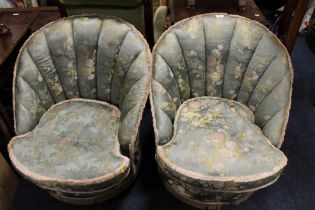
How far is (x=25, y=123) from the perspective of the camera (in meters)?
1.38

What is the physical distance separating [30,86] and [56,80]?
0.14 m

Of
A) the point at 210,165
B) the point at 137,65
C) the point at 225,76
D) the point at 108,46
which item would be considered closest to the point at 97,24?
the point at 108,46

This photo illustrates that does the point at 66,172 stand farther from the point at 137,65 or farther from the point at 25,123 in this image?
the point at 137,65

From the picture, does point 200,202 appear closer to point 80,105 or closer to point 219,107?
point 219,107

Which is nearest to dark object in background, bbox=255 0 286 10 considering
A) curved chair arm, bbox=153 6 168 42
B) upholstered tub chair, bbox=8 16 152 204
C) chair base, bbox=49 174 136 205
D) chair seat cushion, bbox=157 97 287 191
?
curved chair arm, bbox=153 6 168 42

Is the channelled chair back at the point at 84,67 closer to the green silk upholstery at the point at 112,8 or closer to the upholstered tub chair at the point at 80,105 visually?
the upholstered tub chair at the point at 80,105

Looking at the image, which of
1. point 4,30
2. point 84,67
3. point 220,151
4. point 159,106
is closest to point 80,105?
point 84,67

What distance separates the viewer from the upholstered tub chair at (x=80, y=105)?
122 cm

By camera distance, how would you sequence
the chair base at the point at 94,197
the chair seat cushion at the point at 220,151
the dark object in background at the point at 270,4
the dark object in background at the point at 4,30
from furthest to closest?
1. the dark object in background at the point at 270,4
2. the dark object in background at the point at 4,30
3. the chair base at the point at 94,197
4. the chair seat cushion at the point at 220,151

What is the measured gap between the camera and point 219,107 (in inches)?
58.7

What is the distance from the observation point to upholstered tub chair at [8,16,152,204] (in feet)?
4.02

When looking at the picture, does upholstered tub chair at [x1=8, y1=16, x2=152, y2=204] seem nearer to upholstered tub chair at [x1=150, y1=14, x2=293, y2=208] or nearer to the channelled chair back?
the channelled chair back

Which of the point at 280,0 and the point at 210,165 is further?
the point at 280,0

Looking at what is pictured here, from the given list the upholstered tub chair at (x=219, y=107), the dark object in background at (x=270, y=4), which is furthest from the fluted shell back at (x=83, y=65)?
the dark object in background at (x=270, y=4)
